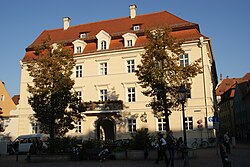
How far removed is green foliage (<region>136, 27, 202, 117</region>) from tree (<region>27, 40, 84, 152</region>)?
244 inches

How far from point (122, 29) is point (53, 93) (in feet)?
60.1

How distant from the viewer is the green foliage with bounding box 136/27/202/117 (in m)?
21.2

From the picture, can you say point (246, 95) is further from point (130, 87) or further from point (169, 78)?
point (169, 78)

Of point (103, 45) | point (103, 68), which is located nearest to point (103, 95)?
point (103, 68)

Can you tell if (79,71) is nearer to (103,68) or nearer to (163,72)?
(103,68)

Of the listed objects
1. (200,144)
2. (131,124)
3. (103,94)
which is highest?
(103,94)

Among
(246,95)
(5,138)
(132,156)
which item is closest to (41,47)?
(132,156)

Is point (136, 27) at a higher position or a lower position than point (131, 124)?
higher

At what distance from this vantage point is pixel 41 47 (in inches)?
939

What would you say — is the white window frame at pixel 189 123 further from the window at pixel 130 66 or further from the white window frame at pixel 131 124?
the window at pixel 130 66

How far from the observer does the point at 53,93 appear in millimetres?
22609

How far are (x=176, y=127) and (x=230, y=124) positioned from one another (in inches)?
1826

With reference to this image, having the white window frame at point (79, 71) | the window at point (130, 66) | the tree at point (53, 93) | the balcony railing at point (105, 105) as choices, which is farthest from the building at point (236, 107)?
the tree at point (53, 93)

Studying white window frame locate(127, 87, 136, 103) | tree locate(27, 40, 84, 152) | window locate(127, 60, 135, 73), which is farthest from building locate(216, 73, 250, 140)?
tree locate(27, 40, 84, 152)
